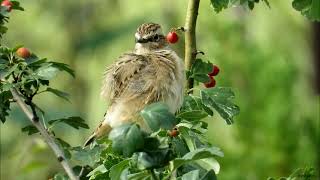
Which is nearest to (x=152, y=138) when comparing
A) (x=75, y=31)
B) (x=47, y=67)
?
(x=47, y=67)

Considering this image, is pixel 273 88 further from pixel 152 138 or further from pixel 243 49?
pixel 152 138

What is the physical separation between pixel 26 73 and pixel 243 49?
354 cm

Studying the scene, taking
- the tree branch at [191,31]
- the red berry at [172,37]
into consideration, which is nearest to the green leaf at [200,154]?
the tree branch at [191,31]

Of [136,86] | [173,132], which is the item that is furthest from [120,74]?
[173,132]

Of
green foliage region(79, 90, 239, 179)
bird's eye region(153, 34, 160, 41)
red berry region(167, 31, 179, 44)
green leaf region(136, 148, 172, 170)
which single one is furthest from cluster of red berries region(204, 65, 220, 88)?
green leaf region(136, 148, 172, 170)

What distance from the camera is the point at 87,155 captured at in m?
2.22

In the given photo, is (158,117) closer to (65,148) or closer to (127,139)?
(127,139)

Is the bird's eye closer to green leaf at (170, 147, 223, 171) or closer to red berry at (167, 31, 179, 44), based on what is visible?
red berry at (167, 31, 179, 44)

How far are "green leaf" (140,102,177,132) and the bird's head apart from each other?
48.1 inches

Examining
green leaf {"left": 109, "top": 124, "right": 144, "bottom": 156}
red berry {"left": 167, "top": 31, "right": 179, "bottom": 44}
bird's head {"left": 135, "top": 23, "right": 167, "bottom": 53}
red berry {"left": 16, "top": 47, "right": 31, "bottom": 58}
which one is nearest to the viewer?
green leaf {"left": 109, "top": 124, "right": 144, "bottom": 156}

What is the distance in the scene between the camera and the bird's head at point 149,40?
9.62 feet

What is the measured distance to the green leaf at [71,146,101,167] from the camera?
2199mm

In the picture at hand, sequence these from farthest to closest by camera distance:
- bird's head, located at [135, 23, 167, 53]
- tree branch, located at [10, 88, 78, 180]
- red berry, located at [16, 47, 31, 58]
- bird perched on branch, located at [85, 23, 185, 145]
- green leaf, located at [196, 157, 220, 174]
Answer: bird's head, located at [135, 23, 167, 53] < bird perched on branch, located at [85, 23, 185, 145] < red berry, located at [16, 47, 31, 58] < tree branch, located at [10, 88, 78, 180] < green leaf, located at [196, 157, 220, 174]

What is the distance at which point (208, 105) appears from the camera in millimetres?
2322
